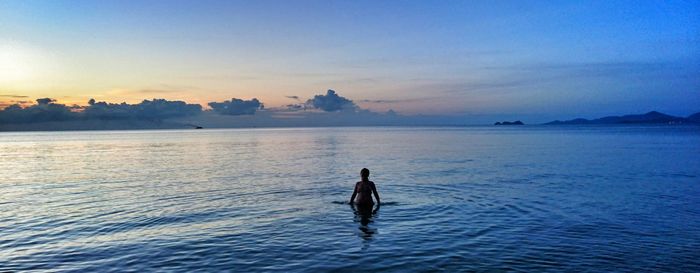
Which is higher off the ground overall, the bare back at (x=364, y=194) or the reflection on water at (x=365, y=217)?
the bare back at (x=364, y=194)

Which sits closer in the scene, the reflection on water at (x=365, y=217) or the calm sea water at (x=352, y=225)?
the calm sea water at (x=352, y=225)

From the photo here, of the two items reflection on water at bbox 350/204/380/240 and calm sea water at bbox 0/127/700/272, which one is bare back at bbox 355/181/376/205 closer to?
reflection on water at bbox 350/204/380/240

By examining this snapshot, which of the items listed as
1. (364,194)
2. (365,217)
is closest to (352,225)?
(365,217)

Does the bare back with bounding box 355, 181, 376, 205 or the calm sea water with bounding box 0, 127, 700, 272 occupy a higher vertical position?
the bare back with bounding box 355, 181, 376, 205

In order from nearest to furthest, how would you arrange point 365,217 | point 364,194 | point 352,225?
point 352,225 < point 365,217 < point 364,194

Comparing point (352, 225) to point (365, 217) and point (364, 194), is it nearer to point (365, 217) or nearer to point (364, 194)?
point (365, 217)

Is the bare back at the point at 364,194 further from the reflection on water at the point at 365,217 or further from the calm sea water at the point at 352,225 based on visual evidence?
the calm sea water at the point at 352,225

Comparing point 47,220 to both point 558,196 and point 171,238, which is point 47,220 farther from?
point 558,196

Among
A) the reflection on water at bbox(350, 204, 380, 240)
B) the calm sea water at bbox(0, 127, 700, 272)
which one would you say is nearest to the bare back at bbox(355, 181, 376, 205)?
the reflection on water at bbox(350, 204, 380, 240)

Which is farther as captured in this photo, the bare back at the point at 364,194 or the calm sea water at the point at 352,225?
the bare back at the point at 364,194

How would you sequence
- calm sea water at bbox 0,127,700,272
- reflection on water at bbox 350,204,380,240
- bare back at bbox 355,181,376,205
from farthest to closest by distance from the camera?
bare back at bbox 355,181,376,205 < reflection on water at bbox 350,204,380,240 < calm sea water at bbox 0,127,700,272

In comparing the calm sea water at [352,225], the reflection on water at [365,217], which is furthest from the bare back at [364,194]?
the calm sea water at [352,225]

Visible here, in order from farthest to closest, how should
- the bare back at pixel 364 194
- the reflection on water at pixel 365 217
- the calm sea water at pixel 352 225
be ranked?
1. the bare back at pixel 364 194
2. the reflection on water at pixel 365 217
3. the calm sea water at pixel 352 225

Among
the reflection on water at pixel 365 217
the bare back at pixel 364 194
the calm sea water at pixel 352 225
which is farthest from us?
the bare back at pixel 364 194
